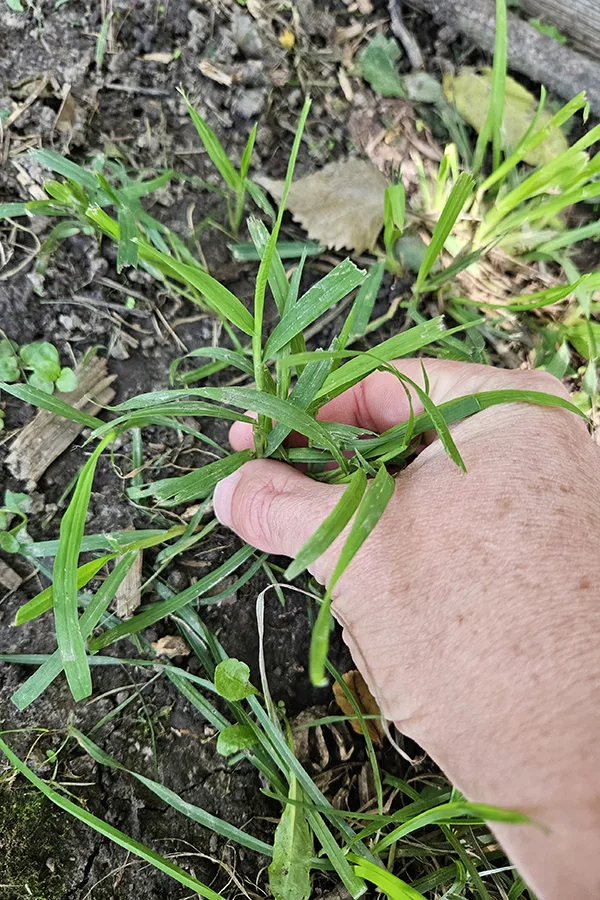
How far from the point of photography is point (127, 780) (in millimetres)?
1146

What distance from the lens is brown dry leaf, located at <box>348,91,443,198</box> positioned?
1.72m

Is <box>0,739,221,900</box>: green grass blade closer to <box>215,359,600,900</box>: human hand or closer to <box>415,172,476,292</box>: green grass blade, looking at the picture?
<box>215,359,600,900</box>: human hand

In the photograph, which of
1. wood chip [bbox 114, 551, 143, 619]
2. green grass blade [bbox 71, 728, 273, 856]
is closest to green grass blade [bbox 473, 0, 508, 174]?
wood chip [bbox 114, 551, 143, 619]

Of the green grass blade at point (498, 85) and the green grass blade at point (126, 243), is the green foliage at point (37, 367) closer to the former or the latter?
the green grass blade at point (126, 243)

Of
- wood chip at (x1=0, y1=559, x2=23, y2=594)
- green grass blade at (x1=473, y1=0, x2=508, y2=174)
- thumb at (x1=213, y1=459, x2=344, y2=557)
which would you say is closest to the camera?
thumb at (x1=213, y1=459, x2=344, y2=557)

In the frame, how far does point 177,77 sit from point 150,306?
2.14 ft

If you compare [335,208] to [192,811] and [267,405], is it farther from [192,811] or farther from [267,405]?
[192,811]

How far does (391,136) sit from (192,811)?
1.78 metres

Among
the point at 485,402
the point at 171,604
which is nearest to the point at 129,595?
the point at 171,604

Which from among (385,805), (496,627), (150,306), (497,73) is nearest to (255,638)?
(385,805)

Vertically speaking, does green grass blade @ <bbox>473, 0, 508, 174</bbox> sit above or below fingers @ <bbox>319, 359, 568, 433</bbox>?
above

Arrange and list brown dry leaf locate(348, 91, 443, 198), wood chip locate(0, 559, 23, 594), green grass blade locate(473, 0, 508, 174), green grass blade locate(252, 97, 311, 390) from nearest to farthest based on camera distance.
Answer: green grass blade locate(252, 97, 311, 390) → wood chip locate(0, 559, 23, 594) → green grass blade locate(473, 0, 508, 174) → brown dry leaf locate(348, 91, 443, 198)

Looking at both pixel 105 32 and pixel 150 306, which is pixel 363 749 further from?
pixel 105 32

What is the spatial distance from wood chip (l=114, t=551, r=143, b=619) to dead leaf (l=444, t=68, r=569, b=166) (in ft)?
5.30
